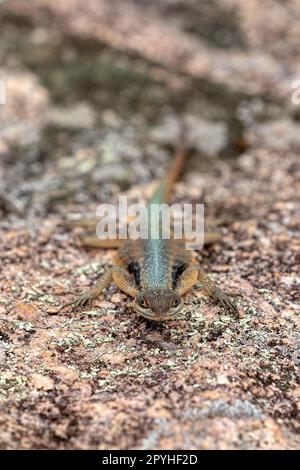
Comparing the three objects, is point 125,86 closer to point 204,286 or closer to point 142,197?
point 142,197

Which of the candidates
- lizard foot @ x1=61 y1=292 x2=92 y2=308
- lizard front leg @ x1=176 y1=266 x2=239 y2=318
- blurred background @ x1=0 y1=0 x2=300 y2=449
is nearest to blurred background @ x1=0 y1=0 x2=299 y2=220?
blurred background @ x1=0 y1=0 x2=300 y2=449

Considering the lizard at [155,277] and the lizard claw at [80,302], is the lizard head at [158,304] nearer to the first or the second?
the lizard at [155,277]

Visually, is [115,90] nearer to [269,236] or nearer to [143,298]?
[269,236]

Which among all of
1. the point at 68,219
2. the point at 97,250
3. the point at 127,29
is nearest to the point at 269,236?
the point at 97,250

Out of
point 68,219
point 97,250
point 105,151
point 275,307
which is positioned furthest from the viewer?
point 105,151

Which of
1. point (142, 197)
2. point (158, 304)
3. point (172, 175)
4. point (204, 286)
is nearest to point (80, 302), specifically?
point (158, 304)

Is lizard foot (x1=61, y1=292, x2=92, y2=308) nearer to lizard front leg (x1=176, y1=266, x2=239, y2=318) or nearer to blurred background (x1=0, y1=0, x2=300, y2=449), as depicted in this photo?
blurred background (x1=0, y1=0, x2=300, y2=449)
